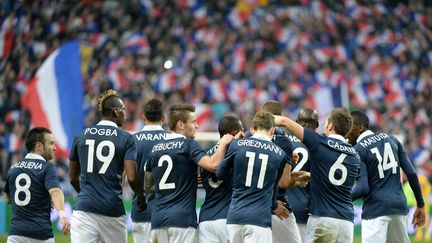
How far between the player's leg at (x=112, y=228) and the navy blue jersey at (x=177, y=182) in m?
0.46

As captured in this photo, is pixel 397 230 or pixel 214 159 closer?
pixel 214 159

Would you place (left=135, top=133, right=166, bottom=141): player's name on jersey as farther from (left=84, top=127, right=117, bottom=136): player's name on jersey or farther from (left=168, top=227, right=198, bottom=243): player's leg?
(left=168, top=227, right=198, bottom=243): player's leg

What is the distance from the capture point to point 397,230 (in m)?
9.62

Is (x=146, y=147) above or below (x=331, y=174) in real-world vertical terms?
above

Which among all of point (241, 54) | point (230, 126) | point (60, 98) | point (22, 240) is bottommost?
point (22, 240)

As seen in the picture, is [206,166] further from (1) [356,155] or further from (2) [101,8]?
(2) [101,8]

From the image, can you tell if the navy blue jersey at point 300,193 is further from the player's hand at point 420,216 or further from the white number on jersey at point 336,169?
the player's hand at point 420,216

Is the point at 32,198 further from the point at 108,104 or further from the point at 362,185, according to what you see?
the point at 362,185

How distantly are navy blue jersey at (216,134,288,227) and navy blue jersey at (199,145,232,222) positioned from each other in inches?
15.4

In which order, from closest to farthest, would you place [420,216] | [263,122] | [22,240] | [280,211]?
[263,122]
[280,211]
[22,240]
[420,216]

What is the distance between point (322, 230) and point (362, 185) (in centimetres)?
86

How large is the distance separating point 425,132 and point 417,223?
43.0 feet

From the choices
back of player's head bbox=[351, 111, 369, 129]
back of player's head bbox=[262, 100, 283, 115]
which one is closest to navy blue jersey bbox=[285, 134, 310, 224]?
back of player's head bbox=[351, 111, 369, 129]

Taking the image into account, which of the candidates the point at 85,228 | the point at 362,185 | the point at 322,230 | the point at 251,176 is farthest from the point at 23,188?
the point at 362,185
